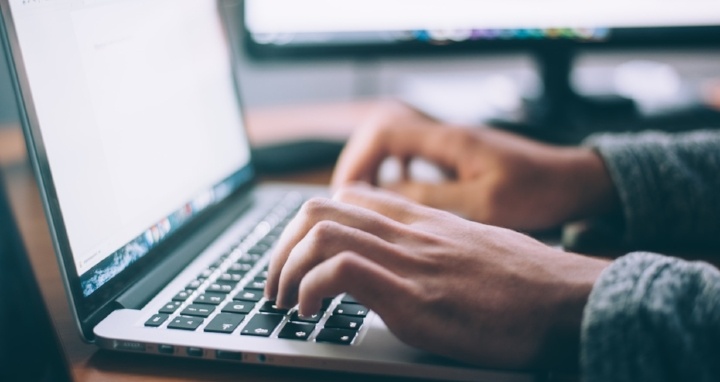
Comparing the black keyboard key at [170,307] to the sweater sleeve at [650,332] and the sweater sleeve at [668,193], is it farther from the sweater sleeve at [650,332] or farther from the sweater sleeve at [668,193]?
the sweater sleeve at [668,193]

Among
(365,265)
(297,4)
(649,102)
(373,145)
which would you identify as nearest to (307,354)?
(365,265)

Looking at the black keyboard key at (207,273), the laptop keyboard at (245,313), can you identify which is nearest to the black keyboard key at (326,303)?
the laptop keyboard at (245,313)

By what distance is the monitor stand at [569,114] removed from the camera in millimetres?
812

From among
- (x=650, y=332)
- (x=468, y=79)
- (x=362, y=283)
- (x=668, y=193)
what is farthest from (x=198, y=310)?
(x=468, y=79)

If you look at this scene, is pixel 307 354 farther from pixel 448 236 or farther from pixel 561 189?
pixel 561 189

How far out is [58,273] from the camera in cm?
57

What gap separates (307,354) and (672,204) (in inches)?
13.8

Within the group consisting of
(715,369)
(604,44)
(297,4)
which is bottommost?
(715,369)

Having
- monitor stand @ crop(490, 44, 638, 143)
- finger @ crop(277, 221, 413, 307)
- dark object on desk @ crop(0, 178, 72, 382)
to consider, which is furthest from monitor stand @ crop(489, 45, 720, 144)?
dark object on desk @ crop(0, 178, 72, 382)

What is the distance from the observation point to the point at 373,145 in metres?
0.66

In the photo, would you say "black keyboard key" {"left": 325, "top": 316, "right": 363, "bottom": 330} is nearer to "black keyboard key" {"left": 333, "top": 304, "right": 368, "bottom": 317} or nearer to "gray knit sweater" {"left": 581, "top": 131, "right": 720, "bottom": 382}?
"black keyboard key" {"left": 333, "top": 304, "right": 368, "bottom": 317}

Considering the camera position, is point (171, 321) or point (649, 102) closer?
point (171, 321)

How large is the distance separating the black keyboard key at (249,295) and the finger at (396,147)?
0.23 meters

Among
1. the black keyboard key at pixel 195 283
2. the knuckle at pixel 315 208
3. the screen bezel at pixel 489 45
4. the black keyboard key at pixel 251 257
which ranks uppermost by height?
the screen bezel at pixel 489 45
